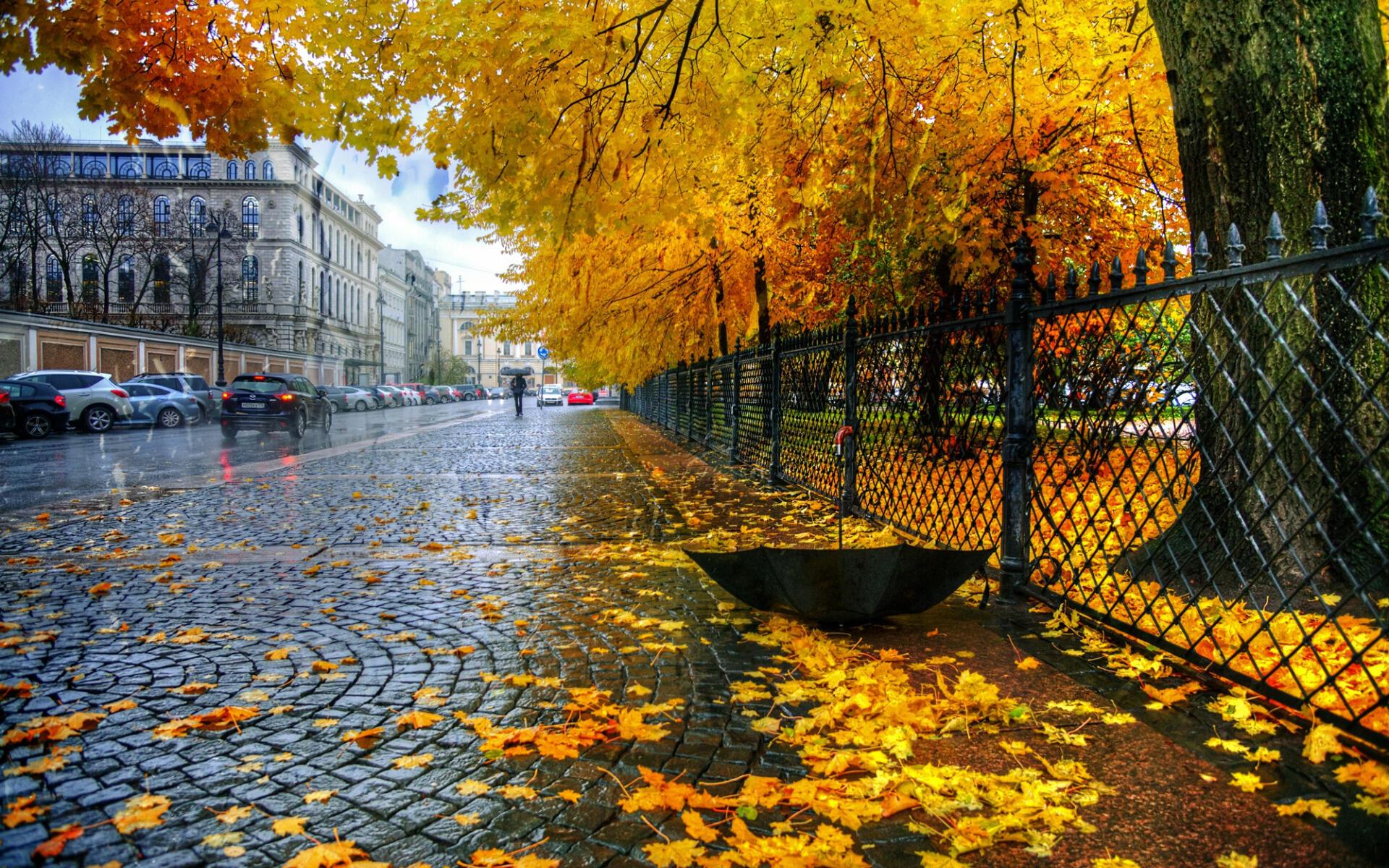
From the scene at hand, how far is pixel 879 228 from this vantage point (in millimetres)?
11234

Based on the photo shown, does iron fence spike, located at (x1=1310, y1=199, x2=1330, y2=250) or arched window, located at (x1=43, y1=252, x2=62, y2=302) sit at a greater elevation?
arched window, located at (x1=43, y1=252, x2=62, y2=302)

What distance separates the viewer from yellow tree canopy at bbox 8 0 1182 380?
21.9 feet

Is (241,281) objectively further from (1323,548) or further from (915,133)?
(1323,548)

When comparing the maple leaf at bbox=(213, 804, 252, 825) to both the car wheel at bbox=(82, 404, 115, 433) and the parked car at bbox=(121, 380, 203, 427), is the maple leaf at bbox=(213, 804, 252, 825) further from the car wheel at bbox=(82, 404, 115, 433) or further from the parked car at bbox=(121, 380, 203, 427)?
the parked car at bbox=(121, 380, 203, 427)

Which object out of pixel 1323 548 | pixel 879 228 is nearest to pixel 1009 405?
pixel 1323 548

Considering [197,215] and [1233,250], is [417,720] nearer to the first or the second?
[1233,250]

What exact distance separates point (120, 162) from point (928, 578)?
81.4 metres

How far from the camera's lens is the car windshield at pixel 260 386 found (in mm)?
22203

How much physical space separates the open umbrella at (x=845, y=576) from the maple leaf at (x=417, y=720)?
1.29 metres

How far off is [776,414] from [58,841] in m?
8.91

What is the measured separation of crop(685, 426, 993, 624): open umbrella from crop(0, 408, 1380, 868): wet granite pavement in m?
0.24

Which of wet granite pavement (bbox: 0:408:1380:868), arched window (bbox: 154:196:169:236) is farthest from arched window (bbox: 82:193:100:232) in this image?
wet granite pavement (bbox: 0:408:1380:868)

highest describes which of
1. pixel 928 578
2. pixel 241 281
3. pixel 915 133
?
pixel 241 281

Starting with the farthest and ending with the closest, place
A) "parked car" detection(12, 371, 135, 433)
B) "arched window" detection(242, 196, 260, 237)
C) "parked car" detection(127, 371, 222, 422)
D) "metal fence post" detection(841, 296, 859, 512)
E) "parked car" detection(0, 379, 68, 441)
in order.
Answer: "arched window" detection(242, 196, 260, 237), "parked car" detection(127, 371, 222, 422), "parked car" detection(12, 371, 135, 433), "parked car" detection(0, 379, 68, 441), "metal fence post" detection(841, 296, 859, 512)
